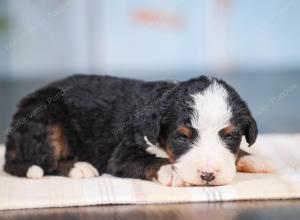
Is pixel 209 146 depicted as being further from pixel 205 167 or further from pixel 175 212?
pixel 175 212

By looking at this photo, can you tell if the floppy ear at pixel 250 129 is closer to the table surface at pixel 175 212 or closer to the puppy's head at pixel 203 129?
the puppy's head at pixel 203 129

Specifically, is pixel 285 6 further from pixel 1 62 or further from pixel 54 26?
pixel 1 62

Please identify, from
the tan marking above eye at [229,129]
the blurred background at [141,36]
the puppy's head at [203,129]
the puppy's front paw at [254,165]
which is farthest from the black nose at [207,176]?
the blurred background at [141,36]

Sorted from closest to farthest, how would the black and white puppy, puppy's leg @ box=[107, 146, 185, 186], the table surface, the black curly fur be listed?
1. the table surface
2. the black and white puppy
3. puppy's leg @ box=[107, 146, 185, 186]
4. the black curly fur

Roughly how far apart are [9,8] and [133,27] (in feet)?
7.10

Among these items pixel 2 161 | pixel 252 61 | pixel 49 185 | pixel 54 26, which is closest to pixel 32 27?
pixel 54 26

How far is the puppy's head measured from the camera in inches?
195

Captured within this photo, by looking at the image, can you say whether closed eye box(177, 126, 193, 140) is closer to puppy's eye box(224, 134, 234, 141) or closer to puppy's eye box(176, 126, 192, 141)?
puppy's eye box(176, 126, 192, 141)

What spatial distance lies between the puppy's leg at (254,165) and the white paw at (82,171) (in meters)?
1.07

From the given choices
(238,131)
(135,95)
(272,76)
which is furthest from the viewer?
(272,76)

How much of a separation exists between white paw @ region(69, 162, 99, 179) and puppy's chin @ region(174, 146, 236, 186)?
2.82ft

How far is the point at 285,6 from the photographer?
1337 centimetres

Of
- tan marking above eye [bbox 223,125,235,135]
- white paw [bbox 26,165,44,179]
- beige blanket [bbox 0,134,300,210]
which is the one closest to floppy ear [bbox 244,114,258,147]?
tan marking above eye [bbox 223,125,235,135]

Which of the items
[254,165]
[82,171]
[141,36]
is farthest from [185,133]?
[141,36]
